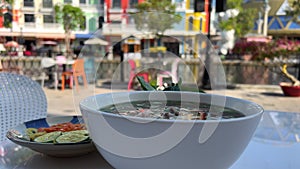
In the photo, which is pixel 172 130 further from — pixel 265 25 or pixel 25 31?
pixel 265 25

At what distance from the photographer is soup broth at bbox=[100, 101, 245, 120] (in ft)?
1.18

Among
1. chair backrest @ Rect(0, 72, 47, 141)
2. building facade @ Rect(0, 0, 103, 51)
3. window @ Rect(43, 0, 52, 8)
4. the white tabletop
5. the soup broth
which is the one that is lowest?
the white tabletop

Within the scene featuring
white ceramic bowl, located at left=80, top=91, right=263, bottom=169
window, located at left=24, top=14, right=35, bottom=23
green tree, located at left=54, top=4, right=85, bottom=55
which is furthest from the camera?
window, located at left=24, top=14, right=35, bottom=23

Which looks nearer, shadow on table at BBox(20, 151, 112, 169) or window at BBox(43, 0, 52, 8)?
shadow on table at BBox(20, 151, 112, 169)

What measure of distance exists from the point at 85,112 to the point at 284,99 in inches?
168

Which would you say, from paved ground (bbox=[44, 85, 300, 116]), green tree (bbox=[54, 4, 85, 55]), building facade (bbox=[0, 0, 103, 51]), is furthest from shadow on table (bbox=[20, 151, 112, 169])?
building facade (bbox=[0, 0, 103, 51])

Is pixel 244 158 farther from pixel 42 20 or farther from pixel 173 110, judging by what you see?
pixel 42 20

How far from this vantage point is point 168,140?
0.99 ft

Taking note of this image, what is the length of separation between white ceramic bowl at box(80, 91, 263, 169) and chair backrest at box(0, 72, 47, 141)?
1.53 feet

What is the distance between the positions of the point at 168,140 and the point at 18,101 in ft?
1.93

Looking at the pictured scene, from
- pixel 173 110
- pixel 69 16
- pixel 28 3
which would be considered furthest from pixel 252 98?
pixel 28 3

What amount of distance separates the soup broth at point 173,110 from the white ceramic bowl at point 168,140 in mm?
37

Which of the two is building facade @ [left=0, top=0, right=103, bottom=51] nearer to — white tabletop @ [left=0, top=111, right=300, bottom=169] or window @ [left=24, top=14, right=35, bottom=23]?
window @ [left=24, top=14, right=35, bottom=23]

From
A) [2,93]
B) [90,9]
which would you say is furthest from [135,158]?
[90,9]
